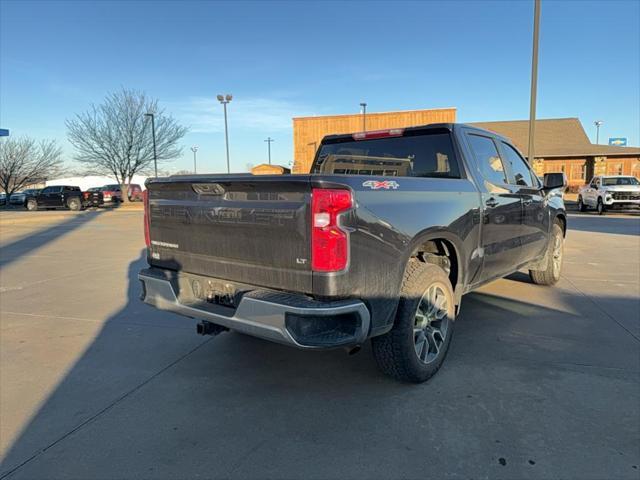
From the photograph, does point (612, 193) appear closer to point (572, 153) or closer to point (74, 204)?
point (572, 153)

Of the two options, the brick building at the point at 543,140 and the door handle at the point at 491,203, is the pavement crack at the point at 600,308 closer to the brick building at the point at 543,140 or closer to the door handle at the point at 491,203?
the door handle at the point at 491,203

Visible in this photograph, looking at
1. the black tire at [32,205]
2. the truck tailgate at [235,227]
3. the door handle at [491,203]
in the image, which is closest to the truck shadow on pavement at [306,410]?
the truck tailgate at [235,227]

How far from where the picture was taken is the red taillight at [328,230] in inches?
104

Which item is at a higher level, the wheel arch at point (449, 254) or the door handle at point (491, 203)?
the door handle at point (491, 203)

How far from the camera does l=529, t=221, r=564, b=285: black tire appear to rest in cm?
636

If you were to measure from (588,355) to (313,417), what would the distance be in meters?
2.55

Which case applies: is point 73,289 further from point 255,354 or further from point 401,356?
point 401,356

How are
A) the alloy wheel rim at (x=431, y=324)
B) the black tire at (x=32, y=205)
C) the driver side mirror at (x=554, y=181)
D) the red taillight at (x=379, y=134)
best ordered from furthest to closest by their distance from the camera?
the black tire at (x=32, y=205), the driver side mirror at (x=554, y=181), the red taillight at (x=379, y=134), the alloy wheel rim at (x=431, y=324)

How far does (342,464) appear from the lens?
100 inches

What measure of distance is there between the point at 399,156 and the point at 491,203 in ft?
3.15

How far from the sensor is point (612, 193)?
21.0m

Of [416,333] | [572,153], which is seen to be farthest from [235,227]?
[572,153]

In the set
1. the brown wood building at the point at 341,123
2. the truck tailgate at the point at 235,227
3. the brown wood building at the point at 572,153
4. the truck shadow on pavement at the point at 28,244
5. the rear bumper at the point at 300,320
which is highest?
the brown wood building at the point at 341,123

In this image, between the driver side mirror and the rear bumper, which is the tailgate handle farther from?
the driver side mirror
